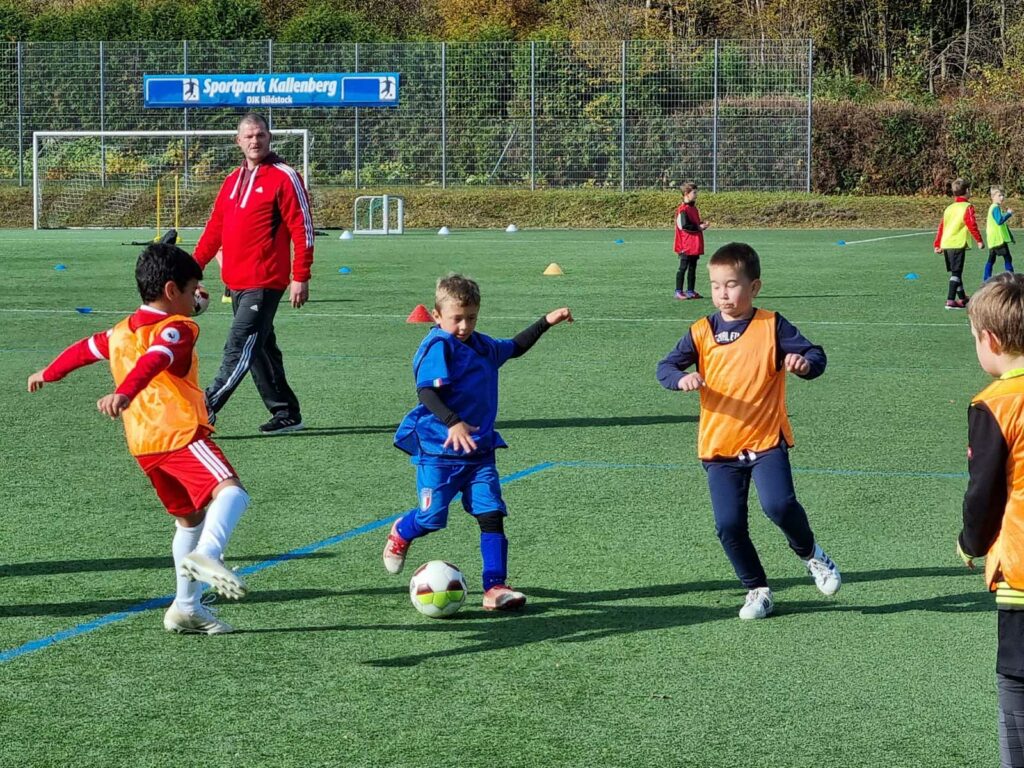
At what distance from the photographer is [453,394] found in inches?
237

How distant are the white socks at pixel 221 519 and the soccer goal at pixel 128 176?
3570cm

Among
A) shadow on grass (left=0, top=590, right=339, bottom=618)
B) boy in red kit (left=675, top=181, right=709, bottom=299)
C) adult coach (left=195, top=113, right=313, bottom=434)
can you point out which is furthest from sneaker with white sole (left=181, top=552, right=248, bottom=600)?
boy in red kit (left=675, top=181, right=709, bottom=299)

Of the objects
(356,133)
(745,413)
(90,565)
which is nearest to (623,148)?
(356,133)

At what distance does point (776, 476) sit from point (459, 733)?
1.79 meters

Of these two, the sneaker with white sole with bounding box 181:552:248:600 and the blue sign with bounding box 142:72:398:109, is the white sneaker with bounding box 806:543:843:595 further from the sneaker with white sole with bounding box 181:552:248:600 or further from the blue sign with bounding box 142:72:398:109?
the blue sign with bounding box 142:72:398:109

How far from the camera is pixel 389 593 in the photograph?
6.13 m

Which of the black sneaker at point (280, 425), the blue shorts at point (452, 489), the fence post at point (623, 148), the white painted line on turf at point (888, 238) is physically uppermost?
the fence post at point (623, 148)

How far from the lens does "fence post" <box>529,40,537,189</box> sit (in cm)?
4244

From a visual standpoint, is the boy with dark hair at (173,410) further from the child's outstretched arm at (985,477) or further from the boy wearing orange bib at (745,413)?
the child's outstretched arm at (985,477)

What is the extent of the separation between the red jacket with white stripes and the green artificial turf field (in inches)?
41.2

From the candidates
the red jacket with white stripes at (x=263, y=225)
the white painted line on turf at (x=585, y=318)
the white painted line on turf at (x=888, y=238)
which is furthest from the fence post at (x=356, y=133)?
the red jacket with white stripes at (x=263, y=225)

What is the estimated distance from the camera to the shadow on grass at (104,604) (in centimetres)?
577

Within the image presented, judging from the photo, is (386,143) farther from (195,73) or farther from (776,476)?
(776,476)

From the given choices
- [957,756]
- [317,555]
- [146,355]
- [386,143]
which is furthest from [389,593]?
[386,143]
